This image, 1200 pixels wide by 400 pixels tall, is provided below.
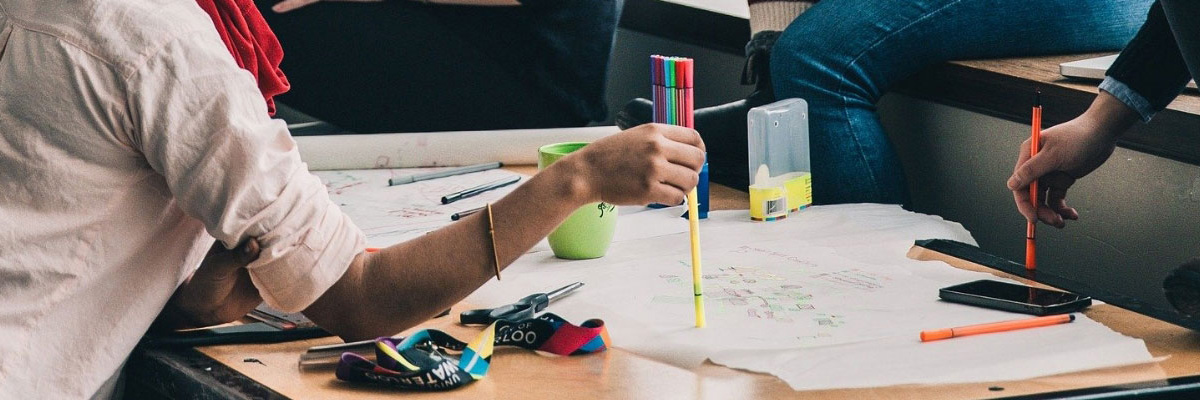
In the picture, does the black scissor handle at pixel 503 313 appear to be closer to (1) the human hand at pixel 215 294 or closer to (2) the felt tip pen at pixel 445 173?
(1) the human hand at pixel 215 294

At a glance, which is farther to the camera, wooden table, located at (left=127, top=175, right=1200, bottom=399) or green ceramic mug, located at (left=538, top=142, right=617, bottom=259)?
green ceramic mug, located at (left=538, top=142, right=617, bottom=259)

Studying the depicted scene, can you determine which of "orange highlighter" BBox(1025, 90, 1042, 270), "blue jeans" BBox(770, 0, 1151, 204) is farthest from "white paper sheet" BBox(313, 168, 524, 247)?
"orange highlighter" BBox(1025, 90, 1042, 270)

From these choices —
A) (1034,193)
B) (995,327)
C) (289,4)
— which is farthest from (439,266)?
(289,4)

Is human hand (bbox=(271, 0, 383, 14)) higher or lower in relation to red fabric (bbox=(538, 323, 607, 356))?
higher

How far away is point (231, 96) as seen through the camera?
852 millimetres

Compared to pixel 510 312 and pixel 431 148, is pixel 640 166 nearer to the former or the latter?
pixel 510 312

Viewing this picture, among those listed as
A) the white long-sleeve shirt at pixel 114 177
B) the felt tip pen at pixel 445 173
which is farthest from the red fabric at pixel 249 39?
the felt tip pen at pixel 445 173

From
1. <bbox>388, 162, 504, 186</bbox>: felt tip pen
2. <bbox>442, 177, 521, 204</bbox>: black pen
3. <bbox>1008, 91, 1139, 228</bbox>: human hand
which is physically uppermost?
<bbox>1008, 91, 1139, 228</bbox>: human hand

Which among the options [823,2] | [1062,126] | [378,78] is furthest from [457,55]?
[1062,126]

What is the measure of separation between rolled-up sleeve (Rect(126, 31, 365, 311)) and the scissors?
18 centimetres

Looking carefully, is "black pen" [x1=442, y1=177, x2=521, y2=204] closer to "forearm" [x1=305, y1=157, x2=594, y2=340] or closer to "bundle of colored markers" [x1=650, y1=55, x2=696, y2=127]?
"bundle of colored markers" [x1=650, y1=55, x2=696, y2=127]

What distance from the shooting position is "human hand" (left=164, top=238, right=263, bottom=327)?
975 mm

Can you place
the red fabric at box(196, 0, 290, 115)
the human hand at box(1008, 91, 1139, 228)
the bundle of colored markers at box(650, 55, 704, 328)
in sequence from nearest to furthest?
the red fabric at box(196, 0, 290, 115), the bundle of colored markers at box(650, 55, 704, 328), the human hand at box(1008, 91, 1139, 228)

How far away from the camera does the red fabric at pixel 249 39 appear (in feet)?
3.09
